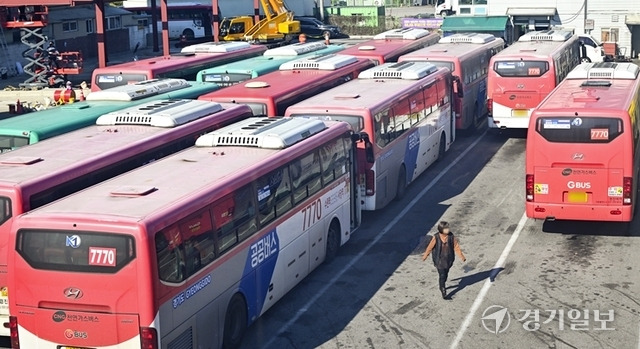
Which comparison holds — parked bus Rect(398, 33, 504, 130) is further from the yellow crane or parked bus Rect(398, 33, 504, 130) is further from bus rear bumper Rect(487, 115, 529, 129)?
the yellow crane

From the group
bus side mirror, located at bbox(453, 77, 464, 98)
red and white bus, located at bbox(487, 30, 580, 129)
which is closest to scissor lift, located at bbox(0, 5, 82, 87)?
bus side mirror, located at bbox(453, 77, 464, 98)

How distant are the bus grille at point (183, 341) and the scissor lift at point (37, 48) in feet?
104

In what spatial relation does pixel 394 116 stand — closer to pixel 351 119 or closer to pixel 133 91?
pixel 351 119

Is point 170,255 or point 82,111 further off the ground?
point 82,111

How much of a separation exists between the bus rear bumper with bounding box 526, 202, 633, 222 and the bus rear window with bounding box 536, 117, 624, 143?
53.6 inches

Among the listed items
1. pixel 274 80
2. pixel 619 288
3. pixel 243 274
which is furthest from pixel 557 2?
pixel 243 274

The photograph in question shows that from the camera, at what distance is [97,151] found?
53.7 ft

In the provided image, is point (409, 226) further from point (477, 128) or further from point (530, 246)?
point (477, 128)

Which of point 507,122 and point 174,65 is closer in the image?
point 174,65

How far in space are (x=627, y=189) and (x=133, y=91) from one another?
11255 millimetres

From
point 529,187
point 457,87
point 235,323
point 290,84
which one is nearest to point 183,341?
point 235,323

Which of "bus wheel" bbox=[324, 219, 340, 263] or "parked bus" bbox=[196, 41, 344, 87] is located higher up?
"parked bus" bbox=[196, 41, 344, 87]

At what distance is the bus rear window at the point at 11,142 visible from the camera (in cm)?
1808

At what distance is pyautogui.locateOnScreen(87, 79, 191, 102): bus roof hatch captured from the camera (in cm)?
2258
